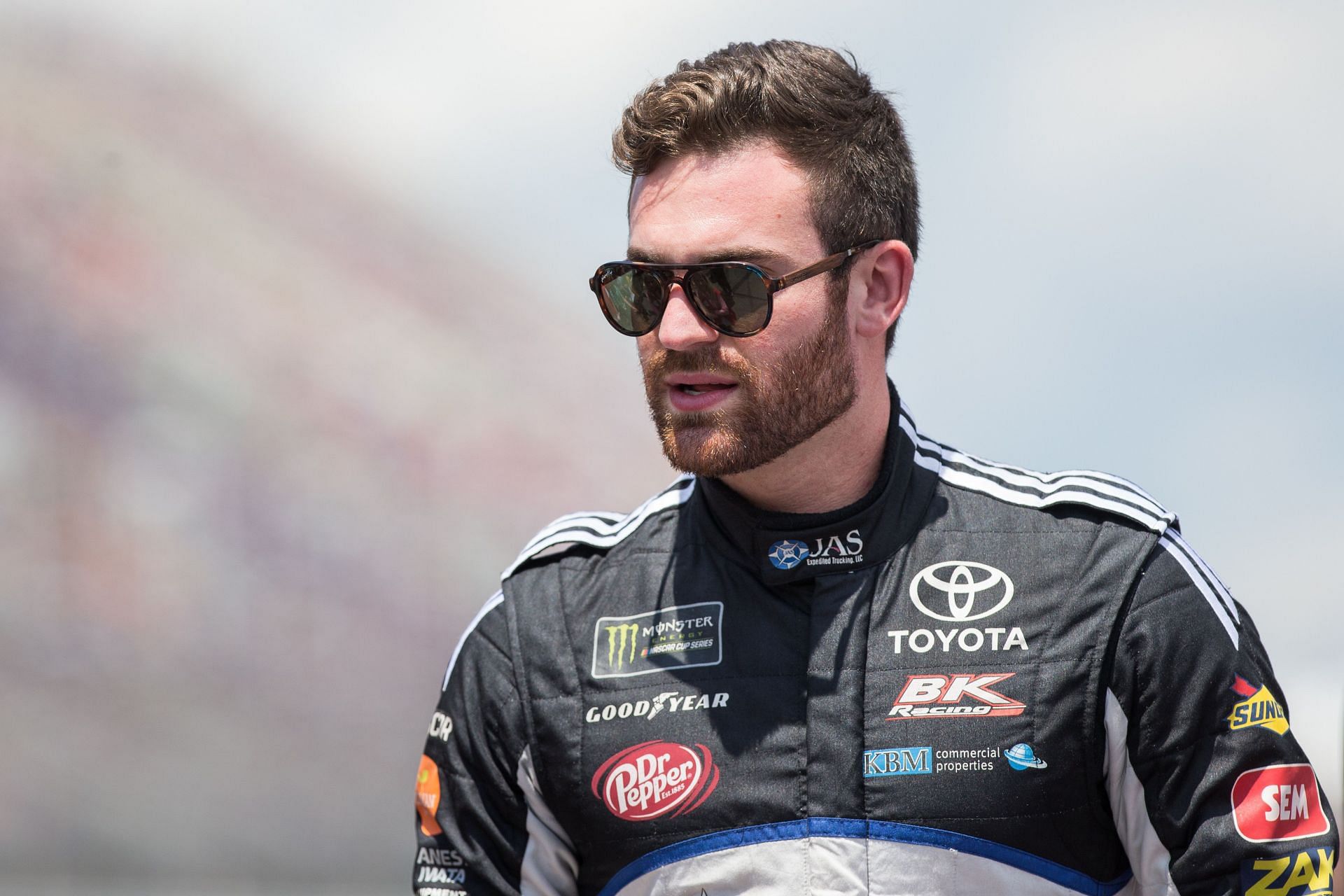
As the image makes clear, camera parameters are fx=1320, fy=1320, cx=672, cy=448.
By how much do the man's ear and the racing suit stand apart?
17 cm

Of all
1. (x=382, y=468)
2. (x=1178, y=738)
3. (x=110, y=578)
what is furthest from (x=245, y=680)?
(x=1178, y=738)

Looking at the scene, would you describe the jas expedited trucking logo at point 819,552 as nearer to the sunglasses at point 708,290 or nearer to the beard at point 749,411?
the beard at point 749,411

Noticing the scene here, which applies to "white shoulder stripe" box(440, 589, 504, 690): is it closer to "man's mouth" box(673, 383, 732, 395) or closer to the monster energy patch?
the monster energy patch

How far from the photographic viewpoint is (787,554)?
1995 millimetres

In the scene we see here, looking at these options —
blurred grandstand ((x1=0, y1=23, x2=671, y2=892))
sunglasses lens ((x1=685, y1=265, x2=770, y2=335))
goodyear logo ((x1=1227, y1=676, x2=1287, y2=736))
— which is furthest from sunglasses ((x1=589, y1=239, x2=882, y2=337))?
blurred grandstand ((x1=0, y1=23, x2=671, y2=892))

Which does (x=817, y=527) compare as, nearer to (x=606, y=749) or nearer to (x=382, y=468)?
(x=606, y=749)

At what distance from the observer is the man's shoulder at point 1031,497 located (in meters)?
1.98

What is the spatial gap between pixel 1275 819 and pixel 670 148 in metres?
1.28

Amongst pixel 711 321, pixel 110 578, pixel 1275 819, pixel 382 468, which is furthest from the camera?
pixel 382 468

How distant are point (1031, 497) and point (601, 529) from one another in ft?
2.34

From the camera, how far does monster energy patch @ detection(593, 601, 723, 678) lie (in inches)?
79.3

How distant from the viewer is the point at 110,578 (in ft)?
16.8

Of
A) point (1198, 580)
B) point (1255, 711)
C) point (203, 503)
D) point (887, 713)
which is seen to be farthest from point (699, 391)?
point (203, 503)

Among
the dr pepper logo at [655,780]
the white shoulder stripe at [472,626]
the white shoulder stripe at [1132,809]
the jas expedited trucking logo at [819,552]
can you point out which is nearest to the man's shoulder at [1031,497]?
the jas expedited trucking logo at [819,552]
